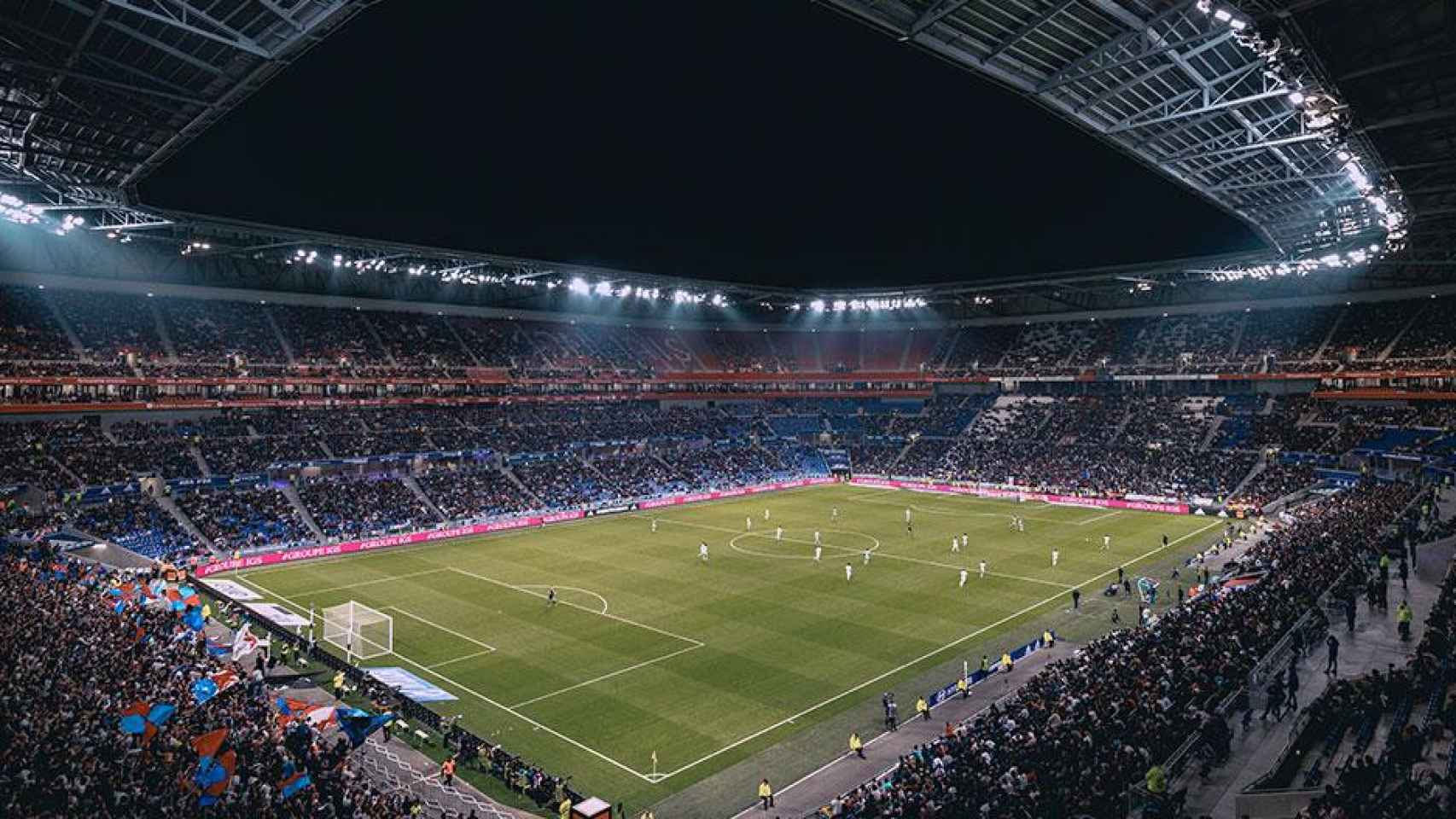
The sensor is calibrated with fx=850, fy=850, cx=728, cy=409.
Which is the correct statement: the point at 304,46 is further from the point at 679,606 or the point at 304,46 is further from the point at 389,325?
the point at 389,325

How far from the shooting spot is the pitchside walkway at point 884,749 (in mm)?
20516

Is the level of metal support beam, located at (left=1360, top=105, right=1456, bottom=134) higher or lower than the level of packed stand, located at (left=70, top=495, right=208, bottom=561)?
higher

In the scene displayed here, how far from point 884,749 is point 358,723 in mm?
13579

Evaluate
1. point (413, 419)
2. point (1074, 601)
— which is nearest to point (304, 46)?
point (1074, 601)

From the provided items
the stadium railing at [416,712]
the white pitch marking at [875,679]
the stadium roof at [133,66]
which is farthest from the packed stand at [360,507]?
the white pitch marking at [875,679]

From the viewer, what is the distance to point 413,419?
228 ft

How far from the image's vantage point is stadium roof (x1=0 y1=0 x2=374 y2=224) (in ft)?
74.1

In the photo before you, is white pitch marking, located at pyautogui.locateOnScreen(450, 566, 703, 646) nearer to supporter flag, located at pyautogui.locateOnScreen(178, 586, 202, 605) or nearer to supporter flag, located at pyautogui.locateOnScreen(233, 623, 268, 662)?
supporter flag, located at pyautogui.locateOnScreen(233, 623, 268, 662)

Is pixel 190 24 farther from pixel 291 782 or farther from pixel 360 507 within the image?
pixel 360 507

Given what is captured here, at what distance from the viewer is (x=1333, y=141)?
84.7ft

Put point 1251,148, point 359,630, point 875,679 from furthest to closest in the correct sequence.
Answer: point 359,630 → point 1251,148 → point 875,679

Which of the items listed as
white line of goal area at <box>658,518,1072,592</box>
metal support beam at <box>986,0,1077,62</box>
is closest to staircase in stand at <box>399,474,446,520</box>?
white line of goal area at <box>658,518,1072,592</box>

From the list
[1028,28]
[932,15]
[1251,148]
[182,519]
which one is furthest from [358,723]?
[182,519]

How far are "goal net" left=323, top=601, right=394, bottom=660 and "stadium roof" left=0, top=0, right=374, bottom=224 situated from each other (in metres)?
19.1
